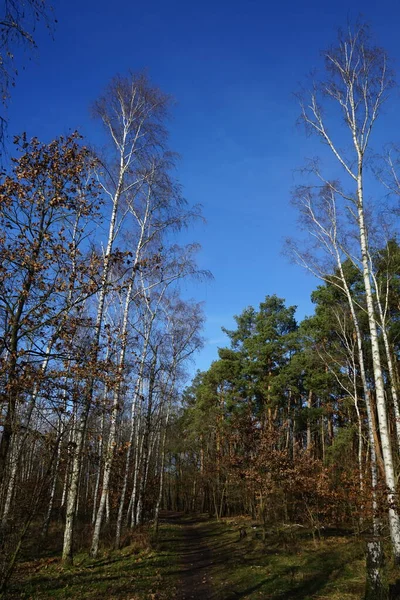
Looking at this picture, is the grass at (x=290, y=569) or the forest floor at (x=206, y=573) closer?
the forest floor at (x=206, y=573)

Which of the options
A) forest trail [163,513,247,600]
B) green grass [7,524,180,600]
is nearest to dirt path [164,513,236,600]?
forest trail [163,513,247,600]

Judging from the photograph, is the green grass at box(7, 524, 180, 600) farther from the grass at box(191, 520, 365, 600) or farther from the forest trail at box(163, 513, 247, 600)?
the grass at box(191, 520, 365, 600)

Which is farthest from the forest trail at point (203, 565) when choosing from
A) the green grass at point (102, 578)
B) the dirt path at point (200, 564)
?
the green grass at point (102, 578)

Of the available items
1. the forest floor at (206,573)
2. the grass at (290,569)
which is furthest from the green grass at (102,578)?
the grass at (290,569)

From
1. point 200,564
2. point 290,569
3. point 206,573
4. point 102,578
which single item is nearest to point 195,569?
point 206,573

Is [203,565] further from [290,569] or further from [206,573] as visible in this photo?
[290,569]

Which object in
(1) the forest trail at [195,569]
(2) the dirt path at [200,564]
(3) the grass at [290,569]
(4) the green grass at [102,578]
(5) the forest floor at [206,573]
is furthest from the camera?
(1) the forest trail at [195,569]

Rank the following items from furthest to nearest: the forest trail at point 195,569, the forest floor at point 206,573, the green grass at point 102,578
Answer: the forest trail at point 195,569
the forest floor at point 206,573
the green grass at point 102,578

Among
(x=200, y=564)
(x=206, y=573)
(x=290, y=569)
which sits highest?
(x=290, y=569)

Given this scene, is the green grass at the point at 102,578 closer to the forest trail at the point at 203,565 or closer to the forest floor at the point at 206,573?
the forest floor at the point at 206,573

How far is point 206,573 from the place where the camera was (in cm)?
1111

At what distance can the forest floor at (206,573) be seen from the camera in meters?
8.31

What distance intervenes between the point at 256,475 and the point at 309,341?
35.9 ft

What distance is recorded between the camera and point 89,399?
7.23m
